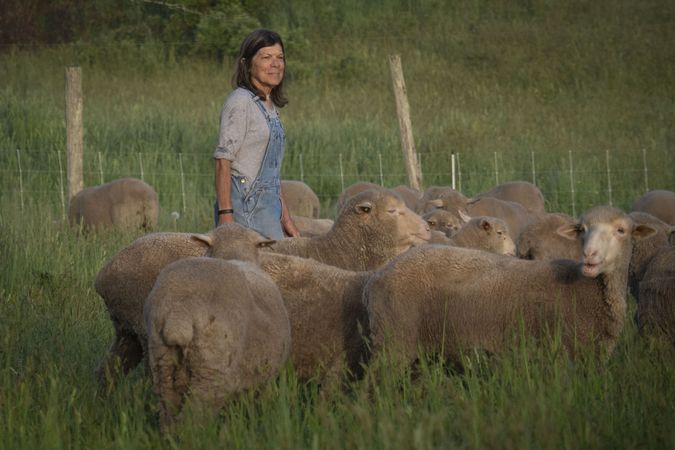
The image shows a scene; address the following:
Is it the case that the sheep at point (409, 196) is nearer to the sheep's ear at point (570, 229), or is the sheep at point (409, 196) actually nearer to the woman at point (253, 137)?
the woman at point (253, 137)

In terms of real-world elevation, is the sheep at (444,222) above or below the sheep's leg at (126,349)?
above

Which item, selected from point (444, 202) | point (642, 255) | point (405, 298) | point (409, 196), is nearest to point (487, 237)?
Answer: point (642, 255)

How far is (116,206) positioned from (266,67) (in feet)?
26.1

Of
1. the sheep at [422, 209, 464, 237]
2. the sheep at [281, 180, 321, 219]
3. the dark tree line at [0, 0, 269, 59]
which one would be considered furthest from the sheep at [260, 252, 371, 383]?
the dark tree line at [0, 0, 269, 59]

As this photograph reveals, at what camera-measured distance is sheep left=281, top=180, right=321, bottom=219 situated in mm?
15445

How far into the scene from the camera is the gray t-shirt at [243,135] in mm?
7828

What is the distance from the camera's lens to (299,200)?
15.6 meters

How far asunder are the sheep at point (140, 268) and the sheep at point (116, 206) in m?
8.31

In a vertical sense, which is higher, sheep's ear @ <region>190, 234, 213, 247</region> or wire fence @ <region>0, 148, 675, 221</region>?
sheep's ear @ <region>190, 234, 213, 247</region>

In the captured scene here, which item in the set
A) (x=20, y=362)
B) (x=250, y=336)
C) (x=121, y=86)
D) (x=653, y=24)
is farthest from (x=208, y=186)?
(x=653, y=24)

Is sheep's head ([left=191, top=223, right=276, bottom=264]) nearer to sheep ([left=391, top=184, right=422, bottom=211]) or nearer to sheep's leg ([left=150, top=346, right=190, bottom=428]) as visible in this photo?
sheep's leg ([left=150, top=346, right=190, bottom=428])

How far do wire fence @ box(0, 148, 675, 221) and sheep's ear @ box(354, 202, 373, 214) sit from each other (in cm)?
1022

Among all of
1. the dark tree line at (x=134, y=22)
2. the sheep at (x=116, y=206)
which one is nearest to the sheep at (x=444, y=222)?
the sheep at (x=116, y=206)

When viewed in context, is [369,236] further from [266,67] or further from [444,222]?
[444,222]
